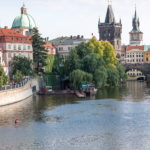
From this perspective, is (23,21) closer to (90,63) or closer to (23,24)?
(23,24)

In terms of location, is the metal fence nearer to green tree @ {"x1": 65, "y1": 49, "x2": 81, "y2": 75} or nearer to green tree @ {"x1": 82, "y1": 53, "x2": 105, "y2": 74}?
green tree @ {"x1": 65, "y1": 49, "x2": 81, "y2": 75}

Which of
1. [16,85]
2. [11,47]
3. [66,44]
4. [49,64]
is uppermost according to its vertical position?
[66,44]

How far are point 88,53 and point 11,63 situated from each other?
18.9 meters

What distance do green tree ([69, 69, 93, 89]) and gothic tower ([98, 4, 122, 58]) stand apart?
291 feet

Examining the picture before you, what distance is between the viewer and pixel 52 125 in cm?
5116

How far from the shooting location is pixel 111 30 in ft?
578

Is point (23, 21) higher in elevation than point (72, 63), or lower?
higher

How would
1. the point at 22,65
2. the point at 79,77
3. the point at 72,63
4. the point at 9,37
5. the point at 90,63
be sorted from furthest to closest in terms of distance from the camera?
the point at 9,37, the point at 72,63, the point at 90,63, the point at 22,65, the point at 79,77

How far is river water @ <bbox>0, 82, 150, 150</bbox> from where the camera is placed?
1672 inches

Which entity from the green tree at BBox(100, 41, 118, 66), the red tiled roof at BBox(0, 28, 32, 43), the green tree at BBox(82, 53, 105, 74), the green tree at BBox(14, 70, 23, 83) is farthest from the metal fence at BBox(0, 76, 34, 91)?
the green tree at BBox(100, 41, 118, 66)

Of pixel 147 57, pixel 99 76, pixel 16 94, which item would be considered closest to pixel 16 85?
pixel 16 94

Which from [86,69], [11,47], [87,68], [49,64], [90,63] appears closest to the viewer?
[90,63]

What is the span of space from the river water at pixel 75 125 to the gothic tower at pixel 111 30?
104615 millimetres

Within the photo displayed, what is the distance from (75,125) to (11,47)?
155 ft
